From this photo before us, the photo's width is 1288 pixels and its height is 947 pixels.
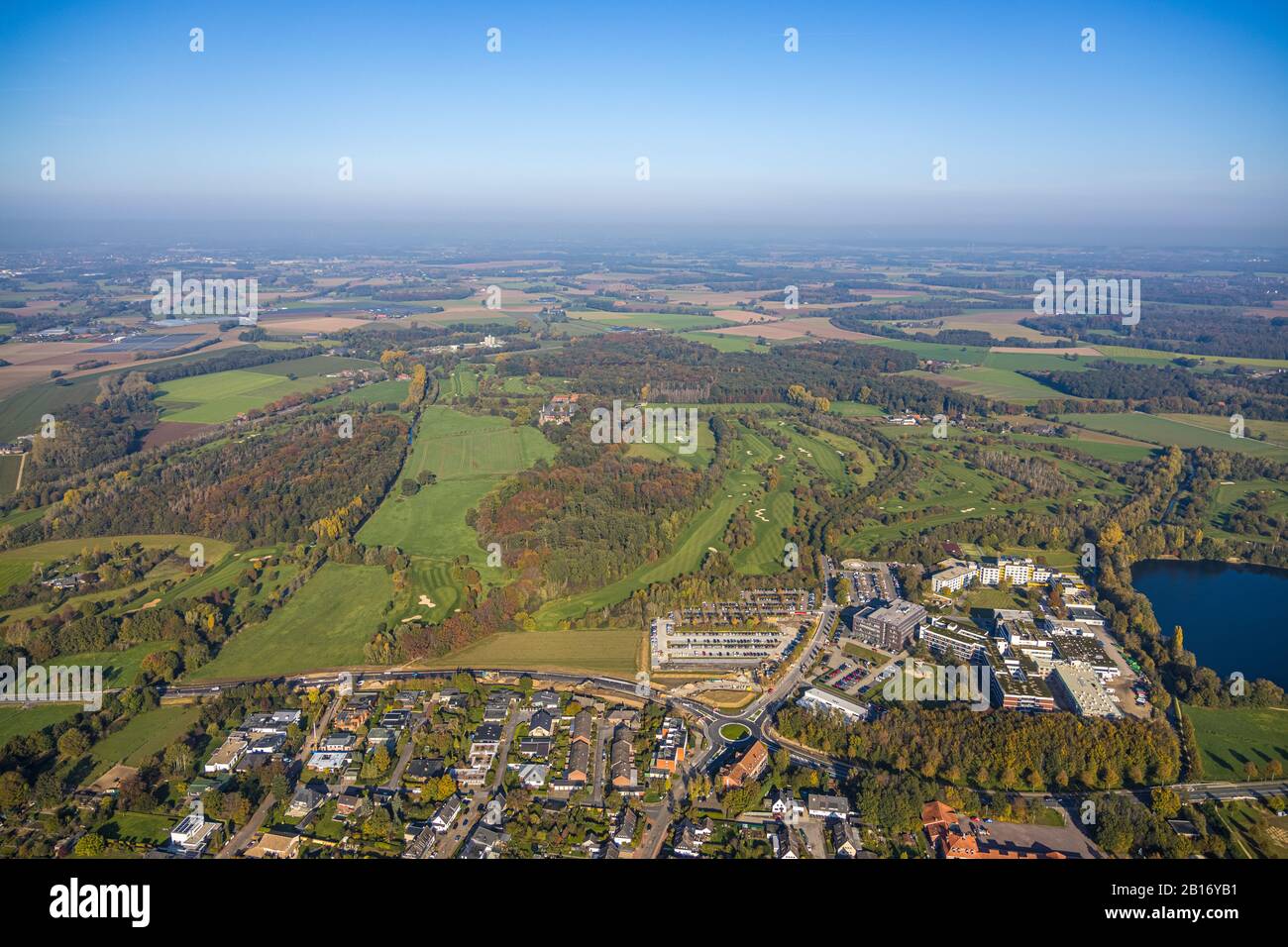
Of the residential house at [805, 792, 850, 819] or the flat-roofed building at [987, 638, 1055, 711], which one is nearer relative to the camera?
the residential house at [805, 792, 850, 819]

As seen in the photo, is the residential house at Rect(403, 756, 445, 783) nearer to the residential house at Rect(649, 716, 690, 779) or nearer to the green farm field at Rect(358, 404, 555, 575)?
the residential house at Rect(649, 716, 690, 779)

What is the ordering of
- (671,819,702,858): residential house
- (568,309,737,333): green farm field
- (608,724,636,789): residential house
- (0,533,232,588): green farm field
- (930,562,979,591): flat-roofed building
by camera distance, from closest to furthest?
(671,819,702,858): residential house < (608,724,636,789): residential house < (930,562,979,591): flat-roofed building < (0,533,232,588): green farm field < (568,309,737,333): green farm field

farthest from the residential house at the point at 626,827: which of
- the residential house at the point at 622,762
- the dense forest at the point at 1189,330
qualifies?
the dense forest at the point at 1189,330

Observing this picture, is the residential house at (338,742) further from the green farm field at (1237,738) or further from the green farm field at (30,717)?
the green farm field at (1237,738)

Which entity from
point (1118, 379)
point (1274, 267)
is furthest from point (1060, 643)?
point (1274, 267)

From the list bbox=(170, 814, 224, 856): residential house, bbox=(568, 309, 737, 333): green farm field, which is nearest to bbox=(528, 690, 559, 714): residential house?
bbox=(170, 814, 224, 856): residential house

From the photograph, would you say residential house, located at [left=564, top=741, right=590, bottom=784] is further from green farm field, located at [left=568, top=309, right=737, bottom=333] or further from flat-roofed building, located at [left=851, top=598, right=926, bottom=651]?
green farm field, located at [left=568, top=309, right=737, bottom=333]

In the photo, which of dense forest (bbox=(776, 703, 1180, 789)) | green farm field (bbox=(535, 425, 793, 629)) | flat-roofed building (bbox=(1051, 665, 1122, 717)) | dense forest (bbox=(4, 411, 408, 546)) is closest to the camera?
dense forest (bbox=(776, 703, 1180, 789))

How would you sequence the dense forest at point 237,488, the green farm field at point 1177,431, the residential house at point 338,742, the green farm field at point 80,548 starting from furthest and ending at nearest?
the green farm field at point 1177,431, the dense forest at point 237,488, the green farm field at point 80,548, the residential house at point 338,742

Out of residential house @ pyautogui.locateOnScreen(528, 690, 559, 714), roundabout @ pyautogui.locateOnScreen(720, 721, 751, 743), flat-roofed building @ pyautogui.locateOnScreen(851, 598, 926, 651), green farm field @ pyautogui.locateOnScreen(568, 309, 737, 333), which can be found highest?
green farm field @ pyautogui.locateOnScreen(568, 309, 737, 333)

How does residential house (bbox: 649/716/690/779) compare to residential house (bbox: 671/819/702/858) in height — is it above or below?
above

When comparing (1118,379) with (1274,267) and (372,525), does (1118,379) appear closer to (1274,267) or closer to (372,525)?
(372,525)
